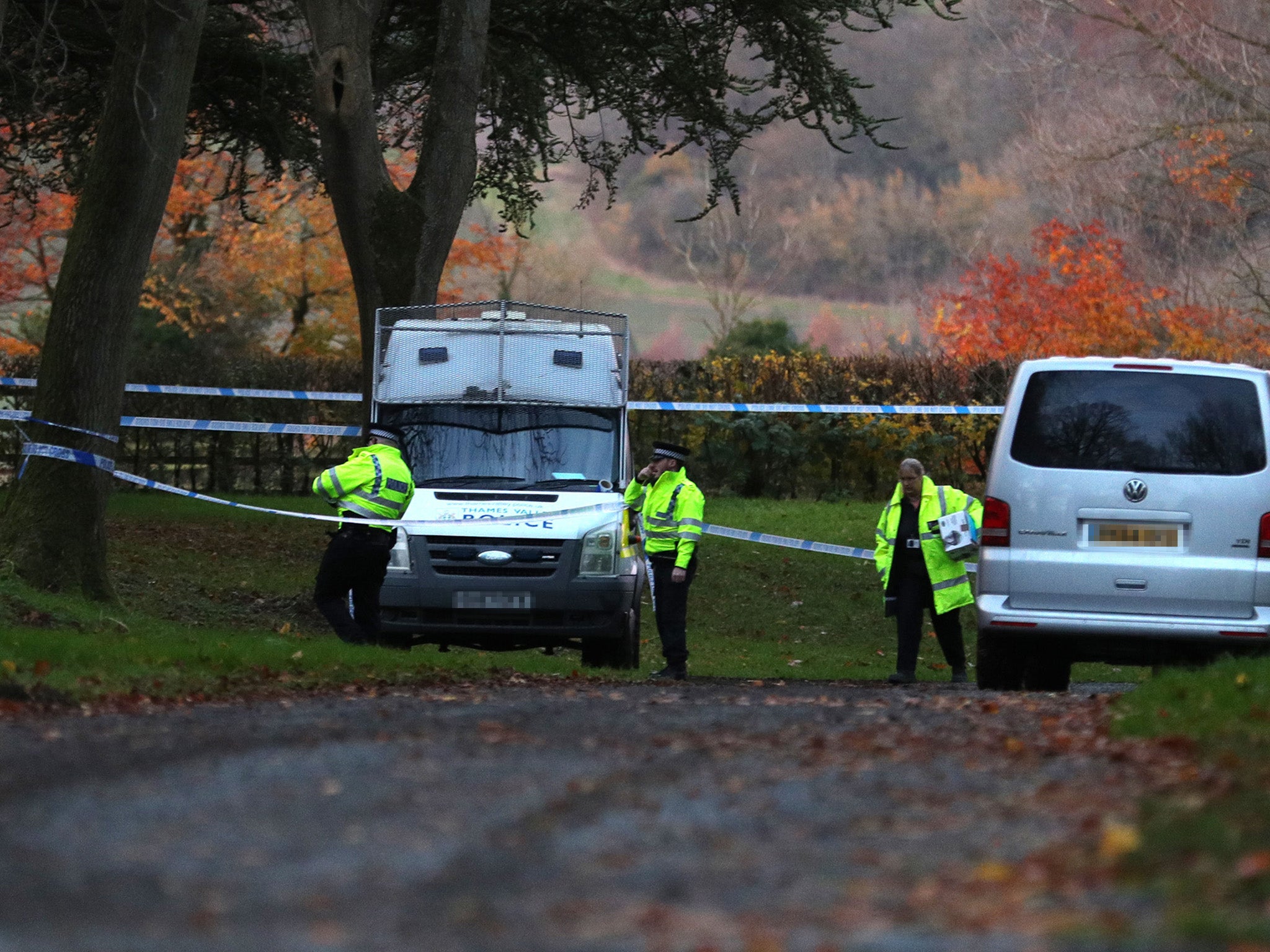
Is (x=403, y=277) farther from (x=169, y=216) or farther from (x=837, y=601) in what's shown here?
(x=169, y=216)

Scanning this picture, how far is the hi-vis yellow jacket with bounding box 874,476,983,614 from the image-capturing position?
13750 mm

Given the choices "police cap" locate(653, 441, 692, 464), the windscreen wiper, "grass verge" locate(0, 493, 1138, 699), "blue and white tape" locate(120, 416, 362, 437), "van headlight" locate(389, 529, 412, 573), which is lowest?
"grass verge" locate(0, 493, 1138, 699)

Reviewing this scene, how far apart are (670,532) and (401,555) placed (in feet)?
6.54

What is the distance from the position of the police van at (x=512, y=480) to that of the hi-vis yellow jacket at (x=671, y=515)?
7.9 inches

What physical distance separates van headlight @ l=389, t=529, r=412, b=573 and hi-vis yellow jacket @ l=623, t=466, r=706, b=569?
5.46 feet

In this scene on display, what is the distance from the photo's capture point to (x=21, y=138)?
68.0 ft

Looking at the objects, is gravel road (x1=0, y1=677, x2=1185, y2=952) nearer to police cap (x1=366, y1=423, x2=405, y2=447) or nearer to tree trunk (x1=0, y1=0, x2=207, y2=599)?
police cap (x1=366, y1=423, x2=405, y2=447)

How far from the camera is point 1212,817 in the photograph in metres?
5.57

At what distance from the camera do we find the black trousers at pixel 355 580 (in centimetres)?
1296

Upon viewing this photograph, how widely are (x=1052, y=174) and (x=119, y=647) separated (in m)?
26.7

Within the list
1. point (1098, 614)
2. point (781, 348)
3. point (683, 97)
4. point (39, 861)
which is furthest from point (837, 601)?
point (781, 348)

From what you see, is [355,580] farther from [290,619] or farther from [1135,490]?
[1135,490]

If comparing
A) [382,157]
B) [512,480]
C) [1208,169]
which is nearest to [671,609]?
[512,480]

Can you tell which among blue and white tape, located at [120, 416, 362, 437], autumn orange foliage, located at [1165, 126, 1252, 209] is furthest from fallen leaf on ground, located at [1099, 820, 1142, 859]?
autumn orange foliage, located at [1165, 126, 1252, 209]
